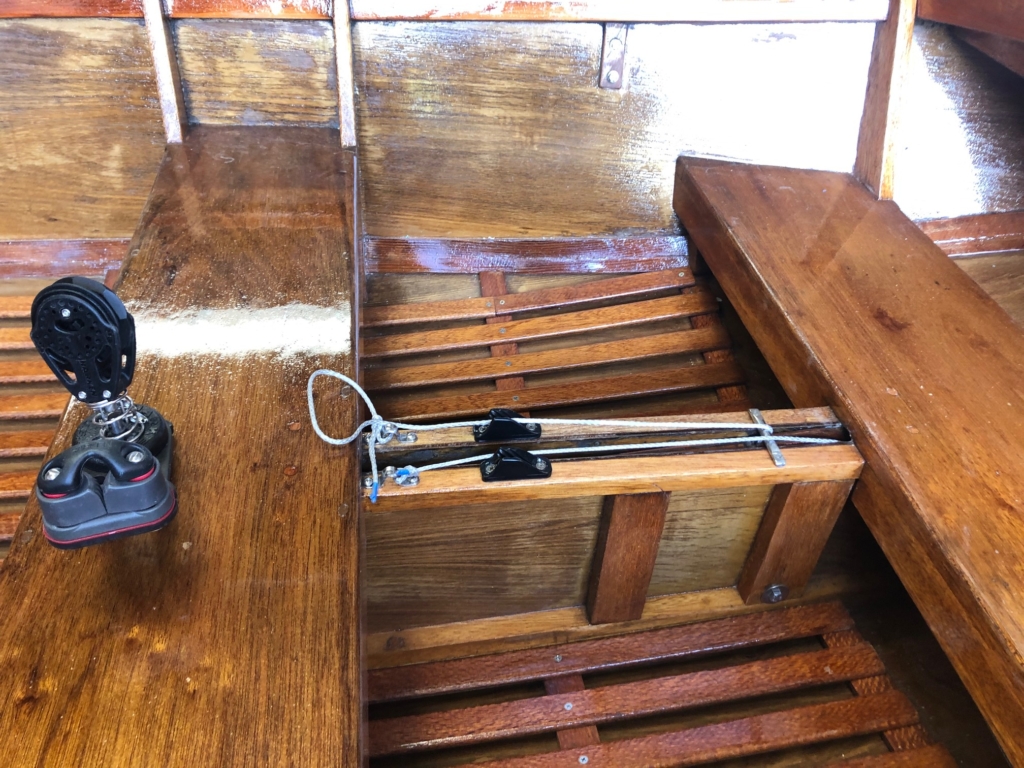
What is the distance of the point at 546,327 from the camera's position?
1813mm

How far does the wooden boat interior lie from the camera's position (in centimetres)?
80

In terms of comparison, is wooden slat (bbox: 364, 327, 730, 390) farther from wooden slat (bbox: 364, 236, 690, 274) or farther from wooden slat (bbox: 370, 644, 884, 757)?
wooden slat (bbox: 370, 644, 884, 757)

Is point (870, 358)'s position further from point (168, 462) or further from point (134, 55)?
point (134, 55)

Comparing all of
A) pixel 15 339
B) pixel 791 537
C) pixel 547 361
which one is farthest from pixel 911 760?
pixel 15 339

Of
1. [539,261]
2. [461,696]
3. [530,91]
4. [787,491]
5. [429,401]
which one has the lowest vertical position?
[461,696]

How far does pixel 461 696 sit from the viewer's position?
1.28 m

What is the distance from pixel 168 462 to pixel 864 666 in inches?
46.5

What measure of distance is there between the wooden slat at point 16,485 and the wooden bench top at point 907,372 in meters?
1.37

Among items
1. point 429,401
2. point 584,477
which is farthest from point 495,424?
point 429,401

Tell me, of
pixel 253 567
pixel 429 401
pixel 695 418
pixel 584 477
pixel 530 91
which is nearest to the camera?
pixel 253 567

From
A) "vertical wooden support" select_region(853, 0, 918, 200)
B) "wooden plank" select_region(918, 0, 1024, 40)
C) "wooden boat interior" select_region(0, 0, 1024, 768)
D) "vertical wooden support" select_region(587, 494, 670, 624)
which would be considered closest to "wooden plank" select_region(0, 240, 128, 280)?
"wooden boat interior" select_region(0, 0, 1024, 768)

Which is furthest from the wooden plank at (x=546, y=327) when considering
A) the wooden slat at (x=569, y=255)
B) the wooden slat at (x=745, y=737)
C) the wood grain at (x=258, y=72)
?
the wooden slat at (x=745, y=737)

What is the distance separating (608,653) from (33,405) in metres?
1.22

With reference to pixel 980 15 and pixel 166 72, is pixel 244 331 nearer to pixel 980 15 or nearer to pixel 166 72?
pixel 166 72
